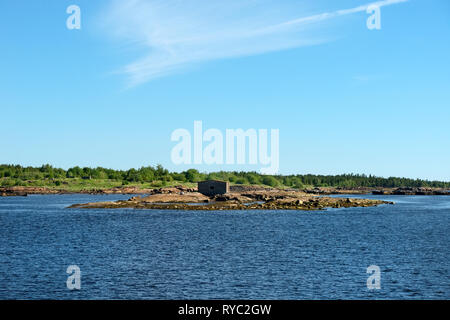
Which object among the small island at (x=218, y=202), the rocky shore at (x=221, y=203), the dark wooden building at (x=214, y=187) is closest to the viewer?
the rocky shore at (x=221, y=203)

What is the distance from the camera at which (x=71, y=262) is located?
5222 cm

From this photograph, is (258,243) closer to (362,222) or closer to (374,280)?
(374,280)

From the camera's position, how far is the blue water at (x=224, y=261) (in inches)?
1524

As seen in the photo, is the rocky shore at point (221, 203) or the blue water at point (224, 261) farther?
the rocky shore at point (221, 203)

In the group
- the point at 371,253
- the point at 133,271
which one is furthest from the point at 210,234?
the point at 133,271

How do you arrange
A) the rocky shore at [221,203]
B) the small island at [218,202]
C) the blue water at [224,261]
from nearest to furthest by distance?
the blue water at [224,261] < the rocky shore at [221,203] < the small island at [218,202]

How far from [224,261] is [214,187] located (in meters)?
122

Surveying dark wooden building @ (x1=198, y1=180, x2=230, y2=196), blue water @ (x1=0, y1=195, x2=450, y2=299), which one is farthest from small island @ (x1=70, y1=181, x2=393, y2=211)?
blue water @ (x1=0, y1=195, x2=450, y2=299)

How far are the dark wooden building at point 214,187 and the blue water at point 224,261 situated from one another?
77.9 meters

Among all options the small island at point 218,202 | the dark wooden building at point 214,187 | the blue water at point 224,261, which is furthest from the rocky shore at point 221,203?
the blue water at point 224,261

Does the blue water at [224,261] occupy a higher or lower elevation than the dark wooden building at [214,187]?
lower

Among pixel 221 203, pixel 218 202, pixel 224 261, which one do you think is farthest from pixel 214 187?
pixel 224 261

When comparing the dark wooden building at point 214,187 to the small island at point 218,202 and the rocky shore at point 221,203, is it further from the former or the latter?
the rocky shore at point 221,203

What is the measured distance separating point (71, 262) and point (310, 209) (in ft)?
324
